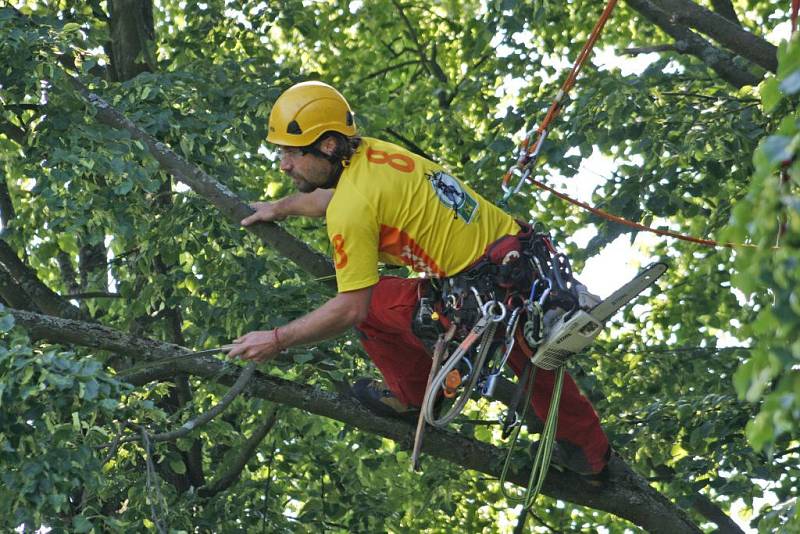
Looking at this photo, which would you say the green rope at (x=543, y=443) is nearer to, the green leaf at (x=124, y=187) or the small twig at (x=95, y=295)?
the green leaf at (x=124, y=187)

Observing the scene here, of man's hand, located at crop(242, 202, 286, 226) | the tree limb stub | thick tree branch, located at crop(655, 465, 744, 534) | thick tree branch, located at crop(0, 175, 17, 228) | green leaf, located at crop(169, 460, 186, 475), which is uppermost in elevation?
thick tree branch, located at crop(0, 175, 17, 228)

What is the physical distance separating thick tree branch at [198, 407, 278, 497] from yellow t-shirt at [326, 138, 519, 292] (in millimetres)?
2913

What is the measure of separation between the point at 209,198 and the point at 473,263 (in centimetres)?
110

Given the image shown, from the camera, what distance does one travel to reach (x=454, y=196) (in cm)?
523

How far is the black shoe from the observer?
5.67m

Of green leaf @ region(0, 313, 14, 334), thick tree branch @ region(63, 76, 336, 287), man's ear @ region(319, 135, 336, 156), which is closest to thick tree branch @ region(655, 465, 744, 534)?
thick tree branch @ region(63, 76, 336, 287)

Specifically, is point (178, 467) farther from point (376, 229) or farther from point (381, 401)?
point (376, 229)

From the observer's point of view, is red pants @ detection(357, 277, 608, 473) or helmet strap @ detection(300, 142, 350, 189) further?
red pants @ detection(357, 277, 608, 473)

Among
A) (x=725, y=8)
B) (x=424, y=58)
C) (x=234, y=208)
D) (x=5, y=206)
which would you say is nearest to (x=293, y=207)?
(x=234, y=208)

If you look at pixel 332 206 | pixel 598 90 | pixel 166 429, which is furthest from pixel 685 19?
pixel 166 429

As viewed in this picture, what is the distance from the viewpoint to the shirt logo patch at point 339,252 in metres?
4.98

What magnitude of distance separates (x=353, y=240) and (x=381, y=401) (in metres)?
0.94

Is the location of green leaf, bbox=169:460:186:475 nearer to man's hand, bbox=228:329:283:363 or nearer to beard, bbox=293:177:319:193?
man's hand, bbox=228:329:283:363

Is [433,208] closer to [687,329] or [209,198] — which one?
[209,198]
